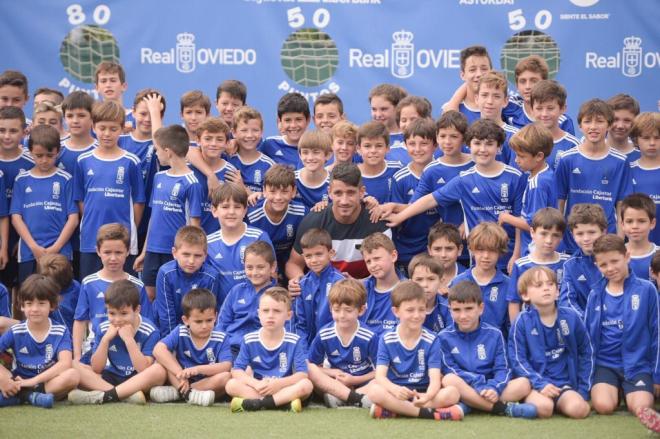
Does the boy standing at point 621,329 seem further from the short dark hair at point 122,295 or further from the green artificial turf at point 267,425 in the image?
the short dark hair at point 122,295

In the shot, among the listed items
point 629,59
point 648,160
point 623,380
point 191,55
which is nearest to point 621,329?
point 623,380

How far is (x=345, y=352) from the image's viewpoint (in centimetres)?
688

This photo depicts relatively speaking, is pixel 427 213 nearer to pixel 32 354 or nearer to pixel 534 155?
pixel 534 155

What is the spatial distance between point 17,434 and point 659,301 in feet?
11.6

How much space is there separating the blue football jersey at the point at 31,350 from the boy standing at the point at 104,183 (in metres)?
1.08

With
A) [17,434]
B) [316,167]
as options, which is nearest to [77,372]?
[17,434]

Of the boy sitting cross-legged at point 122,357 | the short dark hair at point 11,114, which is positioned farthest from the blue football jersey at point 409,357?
the short dark hair at point 11,114

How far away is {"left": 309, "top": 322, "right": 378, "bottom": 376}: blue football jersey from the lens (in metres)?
6.86

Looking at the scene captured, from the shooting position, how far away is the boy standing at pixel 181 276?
23.6ft

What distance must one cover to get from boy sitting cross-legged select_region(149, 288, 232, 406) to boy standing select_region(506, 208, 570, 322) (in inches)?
67.4

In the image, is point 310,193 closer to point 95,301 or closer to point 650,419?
point 95,301

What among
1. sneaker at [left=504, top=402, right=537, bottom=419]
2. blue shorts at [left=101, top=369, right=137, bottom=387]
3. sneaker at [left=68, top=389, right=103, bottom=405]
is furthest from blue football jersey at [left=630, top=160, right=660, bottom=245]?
sneaker at [left=68, top=389, right=103, bottom=405]

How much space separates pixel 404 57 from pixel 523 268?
326 cm

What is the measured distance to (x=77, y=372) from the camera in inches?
266
